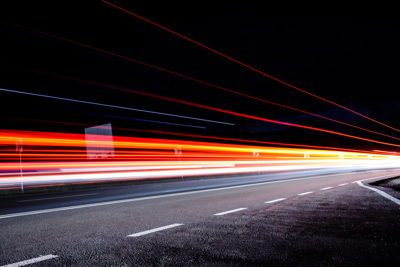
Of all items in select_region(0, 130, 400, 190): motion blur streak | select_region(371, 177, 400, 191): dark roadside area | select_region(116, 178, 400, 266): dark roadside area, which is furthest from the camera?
select_region(0, 130, 400, 190): motion blur streak

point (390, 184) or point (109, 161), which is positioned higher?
point (109, 161)

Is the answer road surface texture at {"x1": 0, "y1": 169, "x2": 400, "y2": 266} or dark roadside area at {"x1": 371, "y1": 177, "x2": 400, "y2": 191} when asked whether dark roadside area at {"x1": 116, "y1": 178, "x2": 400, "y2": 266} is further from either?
dark roadside area at {"x1": 371, "y1": 177, "x2": 400, "y2": 191}

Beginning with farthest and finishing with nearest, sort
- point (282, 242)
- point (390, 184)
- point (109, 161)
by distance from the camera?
point (109, 161), point (390, 184), point (282, 242)

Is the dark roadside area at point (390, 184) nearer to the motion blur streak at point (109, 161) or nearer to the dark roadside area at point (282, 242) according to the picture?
the dark roadside area at point (282, 242)

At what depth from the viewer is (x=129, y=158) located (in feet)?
75.2

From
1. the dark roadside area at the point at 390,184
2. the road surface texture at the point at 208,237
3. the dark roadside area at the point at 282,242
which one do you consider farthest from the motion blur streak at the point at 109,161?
the dark roadside area at the point at 282,242

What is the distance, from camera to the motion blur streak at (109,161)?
668 inches

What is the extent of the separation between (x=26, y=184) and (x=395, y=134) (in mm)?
124271

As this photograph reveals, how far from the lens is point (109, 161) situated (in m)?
20.7

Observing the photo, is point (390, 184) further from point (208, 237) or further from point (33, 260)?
point (33, 260)

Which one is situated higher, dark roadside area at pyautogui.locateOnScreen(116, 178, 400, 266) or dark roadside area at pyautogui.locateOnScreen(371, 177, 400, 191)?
dark roadside area at pyautogui.locateOnScreen(116, 178, 400, 266)

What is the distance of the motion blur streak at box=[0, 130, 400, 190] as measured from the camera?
17.0 m

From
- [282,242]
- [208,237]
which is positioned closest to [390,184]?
[282,242]

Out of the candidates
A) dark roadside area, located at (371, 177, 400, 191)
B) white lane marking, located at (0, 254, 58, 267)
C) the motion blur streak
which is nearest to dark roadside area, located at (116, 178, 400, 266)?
white lane marking, located at (0, 254, 58, 267)
